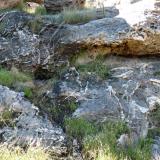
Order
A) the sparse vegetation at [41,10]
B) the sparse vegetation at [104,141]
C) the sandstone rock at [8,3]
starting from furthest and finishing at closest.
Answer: the sandstone rock at [8,3] < the sparse vegetation at [41,10] < the sparse vegetation at [104,141]

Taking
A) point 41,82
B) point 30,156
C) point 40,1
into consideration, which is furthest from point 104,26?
point 40,1

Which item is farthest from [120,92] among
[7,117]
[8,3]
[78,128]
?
[8,3]

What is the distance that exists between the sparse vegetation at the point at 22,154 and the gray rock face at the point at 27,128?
0.64ft

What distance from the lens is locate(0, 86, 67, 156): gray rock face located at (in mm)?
6101

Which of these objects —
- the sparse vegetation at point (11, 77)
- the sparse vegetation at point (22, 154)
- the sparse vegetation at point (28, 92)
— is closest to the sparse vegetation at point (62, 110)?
the sparse vegetation at point (28, 92)

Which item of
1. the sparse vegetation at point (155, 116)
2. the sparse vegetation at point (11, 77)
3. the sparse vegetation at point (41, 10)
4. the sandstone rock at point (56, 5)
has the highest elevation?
the sandstone rock at point (56, 5)

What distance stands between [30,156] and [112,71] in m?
2.77

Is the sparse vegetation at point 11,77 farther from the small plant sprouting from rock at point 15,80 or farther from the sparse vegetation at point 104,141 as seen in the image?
the sparse vegetation at point 104,141

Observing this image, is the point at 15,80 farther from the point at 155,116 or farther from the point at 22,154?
the point at 155,116

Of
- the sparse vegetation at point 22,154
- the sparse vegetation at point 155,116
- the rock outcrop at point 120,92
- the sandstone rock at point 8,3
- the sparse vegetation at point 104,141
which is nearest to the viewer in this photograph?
the sparse vegetation at point 22,154

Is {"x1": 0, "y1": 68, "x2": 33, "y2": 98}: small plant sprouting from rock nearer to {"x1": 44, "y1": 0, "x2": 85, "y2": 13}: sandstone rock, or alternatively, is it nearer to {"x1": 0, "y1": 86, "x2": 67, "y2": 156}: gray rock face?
{"x1": 0, "y1": 86, "x2": 67, "y2": 156}: gray rock face

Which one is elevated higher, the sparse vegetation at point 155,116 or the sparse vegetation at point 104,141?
the sparse vegetation at point 104,141

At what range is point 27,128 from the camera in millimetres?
6383

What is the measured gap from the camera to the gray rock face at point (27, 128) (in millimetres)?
6101
